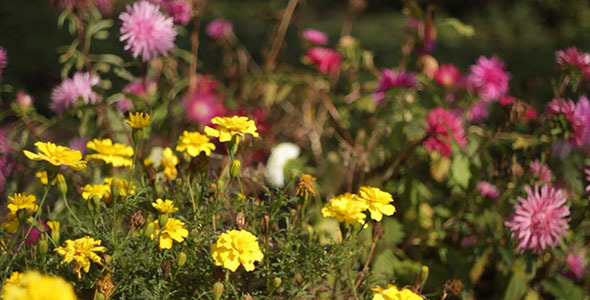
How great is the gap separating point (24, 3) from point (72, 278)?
6.00 metres

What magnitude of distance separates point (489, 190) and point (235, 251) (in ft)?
3.47

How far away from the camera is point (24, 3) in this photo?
6344 millimetres

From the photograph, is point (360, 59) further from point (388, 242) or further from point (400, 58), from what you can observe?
point (388, 242)

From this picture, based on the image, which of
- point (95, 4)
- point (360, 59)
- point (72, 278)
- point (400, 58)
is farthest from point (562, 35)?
point (72, 278)

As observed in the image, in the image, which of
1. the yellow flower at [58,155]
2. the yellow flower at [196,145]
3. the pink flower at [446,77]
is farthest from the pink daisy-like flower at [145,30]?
the pink flower at [446,77]

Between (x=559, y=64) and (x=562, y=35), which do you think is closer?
(x=559, y=64)

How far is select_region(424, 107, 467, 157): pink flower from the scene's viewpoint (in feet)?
5.46

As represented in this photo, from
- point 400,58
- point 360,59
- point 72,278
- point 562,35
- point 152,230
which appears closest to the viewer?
point 152,230

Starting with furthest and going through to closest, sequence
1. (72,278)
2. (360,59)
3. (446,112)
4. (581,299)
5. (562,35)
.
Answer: (562,35) → (360,59) → (446,112) → (581,299) → (72,278)

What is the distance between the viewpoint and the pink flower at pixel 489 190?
1.77 meters

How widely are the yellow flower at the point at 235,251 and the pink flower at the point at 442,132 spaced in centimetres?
79

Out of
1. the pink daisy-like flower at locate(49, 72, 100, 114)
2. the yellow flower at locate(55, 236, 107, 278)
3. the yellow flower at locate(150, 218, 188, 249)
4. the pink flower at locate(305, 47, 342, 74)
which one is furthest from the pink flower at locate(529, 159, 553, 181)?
the pink daisy-like flower at locate(49, 72, 100, 114)

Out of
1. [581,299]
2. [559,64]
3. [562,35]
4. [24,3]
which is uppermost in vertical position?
[559,64]

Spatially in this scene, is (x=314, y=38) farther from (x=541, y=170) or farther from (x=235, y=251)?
(x=235, y=251)
